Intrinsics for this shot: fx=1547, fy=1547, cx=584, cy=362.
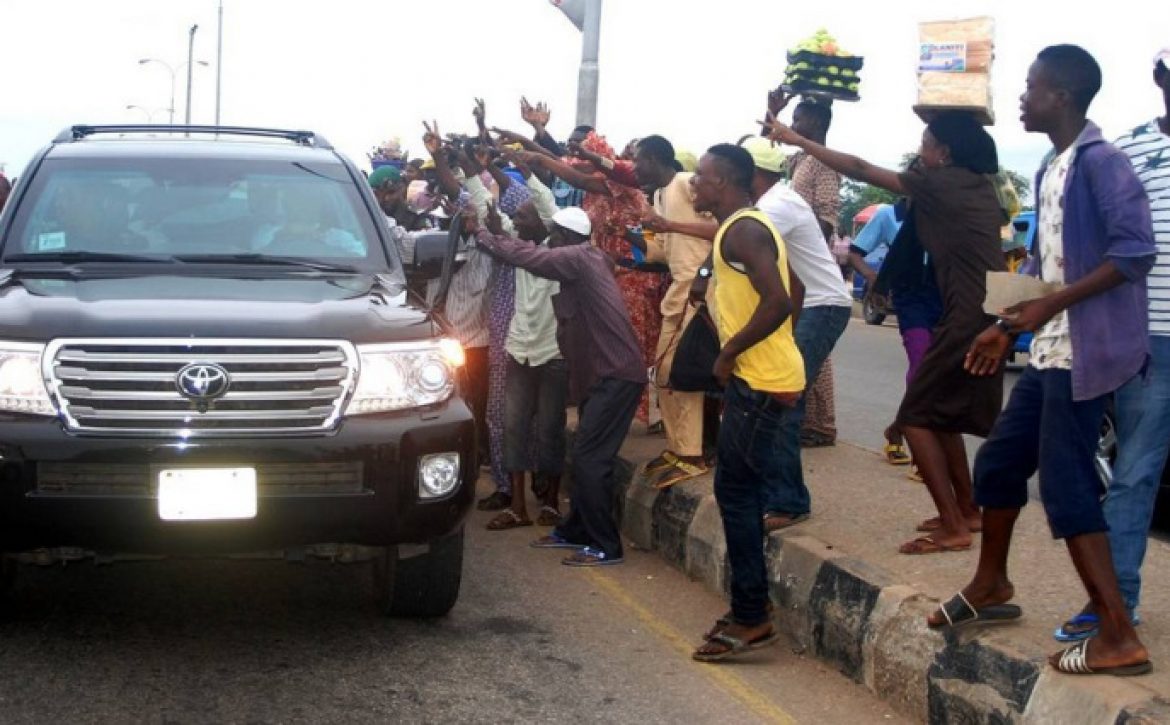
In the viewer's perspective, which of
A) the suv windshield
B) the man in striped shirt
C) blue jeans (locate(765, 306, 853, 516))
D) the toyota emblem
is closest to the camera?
the man in striped shirt

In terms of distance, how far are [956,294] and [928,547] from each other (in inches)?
38.8

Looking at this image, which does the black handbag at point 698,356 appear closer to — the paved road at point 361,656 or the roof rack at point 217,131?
the paved road at point 361,656

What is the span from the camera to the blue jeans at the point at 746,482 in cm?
544

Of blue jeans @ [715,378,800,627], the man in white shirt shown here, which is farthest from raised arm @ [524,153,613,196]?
blue jeans @ [715,378,800,627]

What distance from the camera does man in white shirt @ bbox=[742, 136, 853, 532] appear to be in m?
6.48

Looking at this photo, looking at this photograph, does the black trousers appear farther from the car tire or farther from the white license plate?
the white license plate

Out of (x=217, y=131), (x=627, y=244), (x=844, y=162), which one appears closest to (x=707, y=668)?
(x=844, y=162)

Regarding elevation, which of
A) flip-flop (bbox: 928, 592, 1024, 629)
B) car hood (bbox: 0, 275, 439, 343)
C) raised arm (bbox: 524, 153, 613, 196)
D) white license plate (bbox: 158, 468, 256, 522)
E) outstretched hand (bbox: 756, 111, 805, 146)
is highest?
outstretched hand (bbox: 756, 111, 805, 146)

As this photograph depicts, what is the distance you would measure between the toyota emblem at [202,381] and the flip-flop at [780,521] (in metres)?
2.46

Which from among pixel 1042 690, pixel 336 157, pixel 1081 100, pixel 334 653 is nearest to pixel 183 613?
pixel 334 653

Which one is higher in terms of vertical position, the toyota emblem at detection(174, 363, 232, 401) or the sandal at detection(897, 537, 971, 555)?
the toyota emblem at detection(174, 363, 232, 401)

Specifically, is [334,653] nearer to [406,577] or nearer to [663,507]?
[406,577]

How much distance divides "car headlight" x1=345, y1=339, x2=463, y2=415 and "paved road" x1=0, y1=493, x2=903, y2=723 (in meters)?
0.90

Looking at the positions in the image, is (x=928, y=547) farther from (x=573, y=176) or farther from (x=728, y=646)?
(x=573, y=176)
